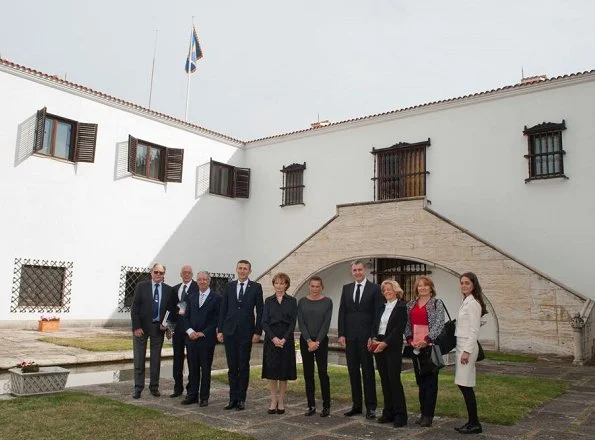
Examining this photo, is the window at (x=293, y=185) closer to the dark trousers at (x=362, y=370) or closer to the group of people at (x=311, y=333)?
the group of people at (x=311, y=333)

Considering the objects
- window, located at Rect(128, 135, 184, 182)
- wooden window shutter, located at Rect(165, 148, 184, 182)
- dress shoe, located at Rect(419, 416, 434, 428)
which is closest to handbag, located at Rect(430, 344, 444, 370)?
dress shoe, located at Rect(419, 416, 434, 428)

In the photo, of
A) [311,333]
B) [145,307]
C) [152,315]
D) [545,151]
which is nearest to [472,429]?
[311,333]

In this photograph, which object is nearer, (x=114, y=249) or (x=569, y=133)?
(x=569, y=133)

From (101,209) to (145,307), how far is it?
11.5 meters

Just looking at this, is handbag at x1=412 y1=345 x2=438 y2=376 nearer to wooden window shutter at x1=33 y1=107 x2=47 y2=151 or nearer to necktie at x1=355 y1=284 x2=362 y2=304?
necktie at x1=355 y1=284 x2=362 y2=304

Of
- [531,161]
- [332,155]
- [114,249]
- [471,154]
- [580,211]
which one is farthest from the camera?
[332,155]

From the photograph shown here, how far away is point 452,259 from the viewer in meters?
14.4

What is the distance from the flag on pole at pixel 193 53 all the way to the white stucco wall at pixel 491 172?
690 cm

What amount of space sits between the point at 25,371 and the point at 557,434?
259 inches

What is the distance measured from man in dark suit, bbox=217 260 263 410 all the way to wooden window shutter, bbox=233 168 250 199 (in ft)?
51.0

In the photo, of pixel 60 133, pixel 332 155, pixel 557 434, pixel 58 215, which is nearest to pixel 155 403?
pixel 557 434

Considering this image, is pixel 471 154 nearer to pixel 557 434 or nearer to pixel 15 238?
pixel 557 434

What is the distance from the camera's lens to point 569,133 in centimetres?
1493

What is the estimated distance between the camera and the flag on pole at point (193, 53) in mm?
24156
